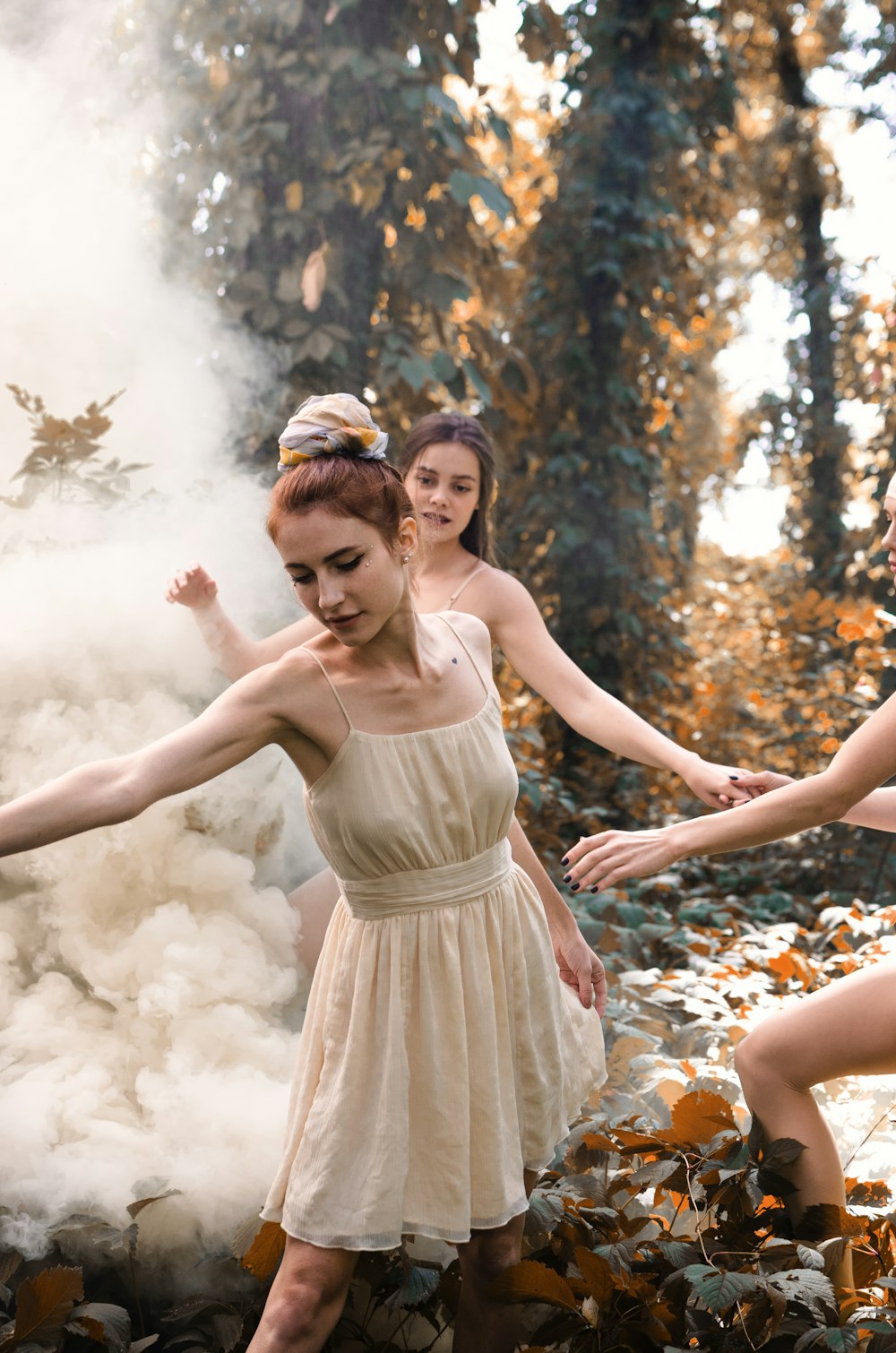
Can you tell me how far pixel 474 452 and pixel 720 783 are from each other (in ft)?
3.32

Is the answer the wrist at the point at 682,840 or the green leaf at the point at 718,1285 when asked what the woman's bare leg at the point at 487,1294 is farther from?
the wrist at the point at 682,840

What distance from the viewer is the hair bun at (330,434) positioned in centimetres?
178

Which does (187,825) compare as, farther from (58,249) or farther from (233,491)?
(58,249)

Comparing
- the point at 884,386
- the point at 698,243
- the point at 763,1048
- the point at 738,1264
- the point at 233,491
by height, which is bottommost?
the point at 738,1264

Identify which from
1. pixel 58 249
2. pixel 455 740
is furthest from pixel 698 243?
pixel 455 740

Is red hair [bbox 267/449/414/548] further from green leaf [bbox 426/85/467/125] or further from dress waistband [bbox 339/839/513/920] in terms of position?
green leaf [bbox 426/85/467/125]

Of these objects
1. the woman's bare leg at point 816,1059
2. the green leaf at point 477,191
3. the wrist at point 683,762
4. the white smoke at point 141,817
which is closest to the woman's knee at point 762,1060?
the woman's bare leg at point 816,1059

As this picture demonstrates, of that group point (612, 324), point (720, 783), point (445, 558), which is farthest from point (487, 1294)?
point (612, 324)

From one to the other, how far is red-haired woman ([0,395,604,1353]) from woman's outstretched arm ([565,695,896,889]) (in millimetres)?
181

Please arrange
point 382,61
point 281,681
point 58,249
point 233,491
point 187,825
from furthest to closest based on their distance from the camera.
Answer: point 382,61, point 58,249, point 233,491, point 187,825, point 281,681

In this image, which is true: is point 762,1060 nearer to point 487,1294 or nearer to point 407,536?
point 487,1294

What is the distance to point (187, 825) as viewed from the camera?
2941mm

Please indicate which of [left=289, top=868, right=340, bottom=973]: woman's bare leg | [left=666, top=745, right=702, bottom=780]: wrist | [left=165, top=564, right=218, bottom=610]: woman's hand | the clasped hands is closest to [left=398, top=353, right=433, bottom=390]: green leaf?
[left=165, top=564, right=218, bottom=610]: woman's hand

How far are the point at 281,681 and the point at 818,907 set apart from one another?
4691 millimetres
